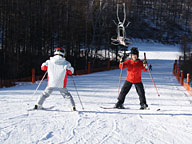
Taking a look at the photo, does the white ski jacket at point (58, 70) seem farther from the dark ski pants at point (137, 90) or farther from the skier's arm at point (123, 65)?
the dark ski pants at point (137, 90)

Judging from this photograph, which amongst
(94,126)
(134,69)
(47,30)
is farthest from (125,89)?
(47,30)

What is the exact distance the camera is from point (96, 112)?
655cm

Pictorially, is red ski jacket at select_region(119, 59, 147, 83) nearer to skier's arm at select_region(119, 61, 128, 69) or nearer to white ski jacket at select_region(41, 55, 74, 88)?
skier's arm at select_region(119, 61, 128, 69)

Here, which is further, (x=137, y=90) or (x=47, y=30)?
(x=47, y=30)

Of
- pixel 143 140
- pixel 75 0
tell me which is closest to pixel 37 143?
pixel 143 140

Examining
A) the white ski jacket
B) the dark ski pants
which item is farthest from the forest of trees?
the dark ski pants

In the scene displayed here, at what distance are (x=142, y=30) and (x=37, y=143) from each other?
236 ft

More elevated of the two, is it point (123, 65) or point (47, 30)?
point (47, 30)

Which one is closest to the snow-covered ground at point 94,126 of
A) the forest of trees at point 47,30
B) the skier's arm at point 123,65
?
the skier's arm at point 123,65

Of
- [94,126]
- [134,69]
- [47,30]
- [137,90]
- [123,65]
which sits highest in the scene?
[47,30]

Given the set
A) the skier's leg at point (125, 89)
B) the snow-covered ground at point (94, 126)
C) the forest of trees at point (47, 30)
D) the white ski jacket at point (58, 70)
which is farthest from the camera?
the forest of trees at point (47, 30)

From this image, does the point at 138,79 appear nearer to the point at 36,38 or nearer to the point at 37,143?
the point at 37,143

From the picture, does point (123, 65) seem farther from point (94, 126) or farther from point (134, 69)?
point (94, 126)

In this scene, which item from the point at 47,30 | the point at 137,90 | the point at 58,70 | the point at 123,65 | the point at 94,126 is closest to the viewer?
the point at 94,126
